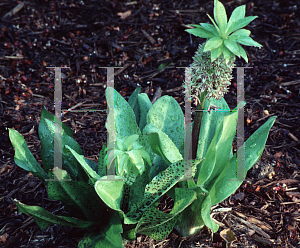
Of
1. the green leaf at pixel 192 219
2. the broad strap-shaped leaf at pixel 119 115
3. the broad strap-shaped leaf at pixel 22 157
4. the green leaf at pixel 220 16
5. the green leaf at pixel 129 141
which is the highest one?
the green leaf at pixel 220 16

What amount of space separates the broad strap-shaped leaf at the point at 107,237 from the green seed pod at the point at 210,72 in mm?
730

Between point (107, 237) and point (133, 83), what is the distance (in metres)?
1.71

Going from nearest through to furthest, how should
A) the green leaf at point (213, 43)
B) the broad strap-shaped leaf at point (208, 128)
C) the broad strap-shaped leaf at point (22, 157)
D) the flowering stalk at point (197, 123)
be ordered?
the green leaf at point (213, 43) → the flowering stalk at point (197, 123) → the broad strap-shaped leaf at point (22, 157) → the broad strap-shaped leaf at point (208, 128)

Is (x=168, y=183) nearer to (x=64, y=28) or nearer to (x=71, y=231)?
(x=71, y=231)

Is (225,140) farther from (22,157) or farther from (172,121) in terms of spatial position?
(22,157)

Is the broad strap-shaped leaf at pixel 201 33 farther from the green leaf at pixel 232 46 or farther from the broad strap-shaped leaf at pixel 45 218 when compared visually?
the broad strap-shaped leaf at pixel 45 218

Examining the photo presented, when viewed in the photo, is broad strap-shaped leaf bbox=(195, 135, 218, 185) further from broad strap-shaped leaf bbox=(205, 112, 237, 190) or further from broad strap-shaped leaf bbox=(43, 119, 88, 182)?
broad strap-shaped leaf bbox=(43, 119, 88, 182)

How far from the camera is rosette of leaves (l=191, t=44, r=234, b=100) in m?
1.33

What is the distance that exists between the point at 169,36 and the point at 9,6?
6.42ft

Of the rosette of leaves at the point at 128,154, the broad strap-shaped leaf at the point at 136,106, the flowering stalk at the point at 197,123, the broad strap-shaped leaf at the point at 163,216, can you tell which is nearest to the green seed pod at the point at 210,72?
the flowering stalk at the point at 197,123

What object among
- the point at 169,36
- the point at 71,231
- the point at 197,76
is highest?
the point at 169,36

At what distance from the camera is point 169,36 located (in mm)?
3406

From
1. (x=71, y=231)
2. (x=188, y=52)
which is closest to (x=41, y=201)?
(x=71, y=231)

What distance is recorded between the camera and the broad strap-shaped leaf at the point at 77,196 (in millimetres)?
1504
